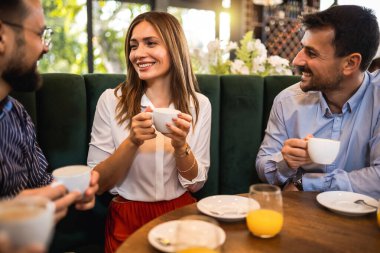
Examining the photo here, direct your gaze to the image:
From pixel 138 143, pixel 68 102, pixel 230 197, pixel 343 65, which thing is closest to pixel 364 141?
pixel 343 65

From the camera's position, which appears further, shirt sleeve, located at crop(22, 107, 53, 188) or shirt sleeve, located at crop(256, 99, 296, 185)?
shirt sleeve, located at crop(256, 99, 296, 185)

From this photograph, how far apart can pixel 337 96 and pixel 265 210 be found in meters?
0.94

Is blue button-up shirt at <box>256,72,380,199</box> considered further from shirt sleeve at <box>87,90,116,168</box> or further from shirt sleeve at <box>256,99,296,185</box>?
shirt sleeve at <box>87,90,116,168</box>

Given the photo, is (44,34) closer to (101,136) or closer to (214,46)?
(101,136)

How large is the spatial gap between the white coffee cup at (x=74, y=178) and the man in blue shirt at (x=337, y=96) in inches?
35.5

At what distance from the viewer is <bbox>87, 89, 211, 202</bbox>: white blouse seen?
62.5 inches

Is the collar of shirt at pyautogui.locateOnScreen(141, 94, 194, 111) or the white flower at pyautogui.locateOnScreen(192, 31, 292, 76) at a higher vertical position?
the white flower at pyautogui.locateOnScreen(192, 31, 292, 76)

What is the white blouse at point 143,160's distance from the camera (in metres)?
1.59

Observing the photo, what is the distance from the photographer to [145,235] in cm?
94

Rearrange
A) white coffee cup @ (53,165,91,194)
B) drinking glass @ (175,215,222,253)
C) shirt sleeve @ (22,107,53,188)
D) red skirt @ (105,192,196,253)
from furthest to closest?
red skirt @ (105,192,196,253)
shirt sleeve @ (22,107,53,188)
white coffee cup @ (53,165,91,194)
drinking glass @ (175,215,222,253)

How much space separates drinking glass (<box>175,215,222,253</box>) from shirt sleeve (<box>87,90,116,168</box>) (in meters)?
0.96

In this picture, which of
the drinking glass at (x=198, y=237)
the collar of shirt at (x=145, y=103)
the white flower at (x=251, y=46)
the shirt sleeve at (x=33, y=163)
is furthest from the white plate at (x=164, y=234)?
the white flower at (x=251, y=46)

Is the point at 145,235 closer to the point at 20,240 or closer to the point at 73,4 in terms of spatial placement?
the point at 20,240

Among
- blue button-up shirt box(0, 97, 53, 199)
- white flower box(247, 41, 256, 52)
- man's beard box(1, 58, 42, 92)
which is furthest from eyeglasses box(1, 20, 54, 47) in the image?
white flower box(247, 41, 256, 52)
